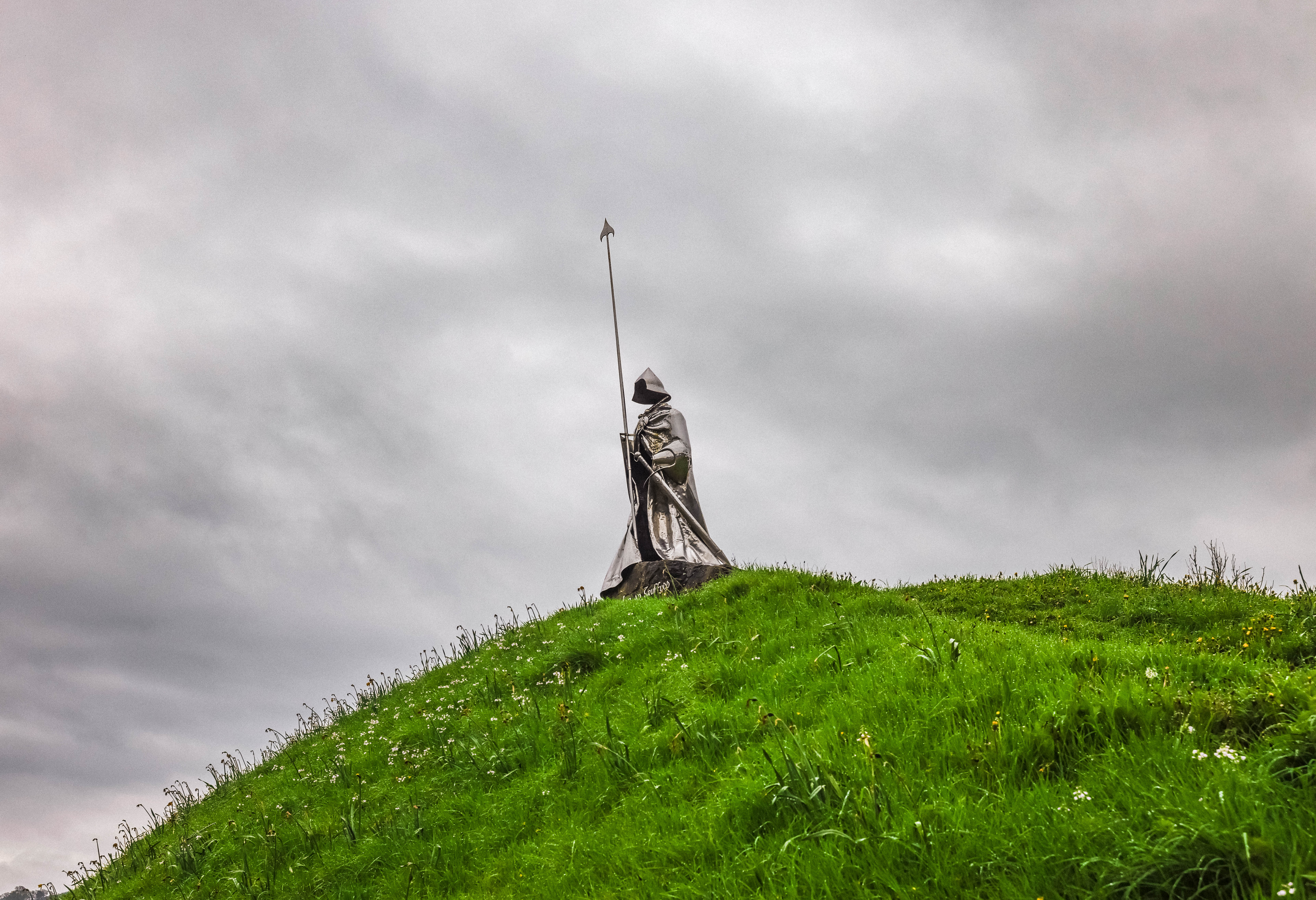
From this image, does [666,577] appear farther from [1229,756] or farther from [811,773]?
[1229,756]

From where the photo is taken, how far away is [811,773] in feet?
16.5

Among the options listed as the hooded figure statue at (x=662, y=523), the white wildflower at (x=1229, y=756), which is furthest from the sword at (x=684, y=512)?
the white wildflower at (x=1229, y=756)

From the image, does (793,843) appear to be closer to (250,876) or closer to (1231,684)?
(1231,684)

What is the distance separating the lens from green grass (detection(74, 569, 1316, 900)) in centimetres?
396

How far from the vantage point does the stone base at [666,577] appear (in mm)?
16609

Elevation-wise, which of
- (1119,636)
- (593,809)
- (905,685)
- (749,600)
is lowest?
(593,809)

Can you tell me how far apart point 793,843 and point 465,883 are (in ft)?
10.6

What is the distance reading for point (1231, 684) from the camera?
5.60m

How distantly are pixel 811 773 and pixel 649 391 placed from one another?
1534cm

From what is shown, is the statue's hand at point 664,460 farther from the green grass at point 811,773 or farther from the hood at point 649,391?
the green grass at point 811,773

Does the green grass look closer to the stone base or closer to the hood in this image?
the stone base

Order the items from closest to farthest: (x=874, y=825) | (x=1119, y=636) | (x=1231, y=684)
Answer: (x=874, y=825)
(x=1231, y=684)
(x=1119, y=636)

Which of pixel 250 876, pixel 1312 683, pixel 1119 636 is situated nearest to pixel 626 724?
pixel 250 876

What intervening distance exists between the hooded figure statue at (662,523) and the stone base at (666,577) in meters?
0.02
